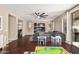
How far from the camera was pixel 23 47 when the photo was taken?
6.03ft

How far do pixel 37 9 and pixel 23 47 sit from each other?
1.97 feet

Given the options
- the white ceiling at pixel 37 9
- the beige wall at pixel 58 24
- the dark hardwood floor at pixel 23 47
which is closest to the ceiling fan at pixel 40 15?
the white ceiling at pixel 37 9

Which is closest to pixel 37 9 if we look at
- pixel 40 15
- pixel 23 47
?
pixel 40 15

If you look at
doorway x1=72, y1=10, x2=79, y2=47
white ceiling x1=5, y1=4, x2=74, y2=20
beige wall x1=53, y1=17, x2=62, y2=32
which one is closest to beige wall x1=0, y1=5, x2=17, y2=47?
white ceiling x1=5, y1=4, x2=74, y2=20

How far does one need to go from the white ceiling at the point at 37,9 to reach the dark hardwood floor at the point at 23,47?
0.37 metres

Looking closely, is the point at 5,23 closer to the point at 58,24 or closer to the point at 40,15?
the point at 40,15

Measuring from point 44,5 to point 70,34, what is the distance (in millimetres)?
604

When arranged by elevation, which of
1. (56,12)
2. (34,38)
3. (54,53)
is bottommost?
(54,53)

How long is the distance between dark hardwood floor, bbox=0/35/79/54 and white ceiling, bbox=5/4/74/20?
0.37 meters

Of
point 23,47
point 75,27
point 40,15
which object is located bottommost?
point 23,47

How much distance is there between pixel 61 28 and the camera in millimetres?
1919

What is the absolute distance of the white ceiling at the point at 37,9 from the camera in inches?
64.4
